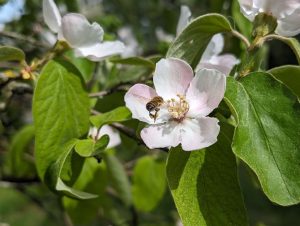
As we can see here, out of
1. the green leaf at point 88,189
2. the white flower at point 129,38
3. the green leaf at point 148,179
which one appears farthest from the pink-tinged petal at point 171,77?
the white flower at point 129,38

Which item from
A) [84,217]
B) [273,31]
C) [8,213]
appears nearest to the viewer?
[273,31]

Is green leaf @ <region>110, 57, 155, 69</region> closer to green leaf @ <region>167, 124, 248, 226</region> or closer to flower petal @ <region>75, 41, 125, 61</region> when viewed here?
flower petal @ <region>75, 41, 125, 61</region>

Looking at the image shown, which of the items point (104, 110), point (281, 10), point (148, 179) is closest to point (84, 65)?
point (104, 110)

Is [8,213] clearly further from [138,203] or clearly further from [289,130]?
[289,130]

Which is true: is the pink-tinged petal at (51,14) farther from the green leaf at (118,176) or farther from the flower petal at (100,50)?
the green leaf at (118,176)

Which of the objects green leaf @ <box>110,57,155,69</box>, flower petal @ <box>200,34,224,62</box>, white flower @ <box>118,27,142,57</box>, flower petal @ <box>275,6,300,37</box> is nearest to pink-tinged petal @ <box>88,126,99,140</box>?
green leaf @ <box>110,57,155,69</box>

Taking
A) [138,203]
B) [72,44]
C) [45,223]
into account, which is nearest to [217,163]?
[72,44]
